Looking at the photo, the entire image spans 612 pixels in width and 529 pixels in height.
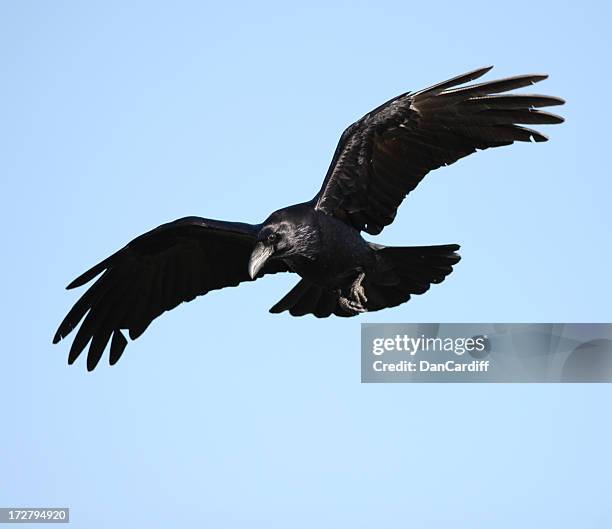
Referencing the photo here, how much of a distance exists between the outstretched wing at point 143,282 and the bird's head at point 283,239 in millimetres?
1499

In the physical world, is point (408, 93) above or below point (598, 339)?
above

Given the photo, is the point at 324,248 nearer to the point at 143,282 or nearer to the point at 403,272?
the point at 403,272

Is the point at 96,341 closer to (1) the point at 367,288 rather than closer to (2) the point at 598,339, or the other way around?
(1) the point at 367,288

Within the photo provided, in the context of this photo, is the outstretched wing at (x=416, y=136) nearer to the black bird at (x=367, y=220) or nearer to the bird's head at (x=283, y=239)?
the black bird at (x=367, y=220)

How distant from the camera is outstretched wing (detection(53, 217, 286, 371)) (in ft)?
42.7

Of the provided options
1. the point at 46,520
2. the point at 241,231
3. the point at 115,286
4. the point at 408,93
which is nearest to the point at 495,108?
the point at 408,93

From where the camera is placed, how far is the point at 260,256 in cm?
1125

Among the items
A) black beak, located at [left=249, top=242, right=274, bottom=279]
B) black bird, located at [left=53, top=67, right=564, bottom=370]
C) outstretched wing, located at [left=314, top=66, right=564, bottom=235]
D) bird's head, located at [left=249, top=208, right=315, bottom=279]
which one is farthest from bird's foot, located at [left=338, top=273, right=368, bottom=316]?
black beak, located at [left=249, top=242, right=274, bottom=279]

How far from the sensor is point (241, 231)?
39.3ft

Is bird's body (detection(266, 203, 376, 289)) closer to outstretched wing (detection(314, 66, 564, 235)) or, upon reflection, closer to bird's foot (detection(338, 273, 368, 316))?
outstretched wing (detection(314, 66, 564, 235))

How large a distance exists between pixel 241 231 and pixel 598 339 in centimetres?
475

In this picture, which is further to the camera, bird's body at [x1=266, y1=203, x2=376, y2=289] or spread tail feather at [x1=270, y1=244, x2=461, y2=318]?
spread tail feather at [x1=270, y1=244, x2=461, y2=318]

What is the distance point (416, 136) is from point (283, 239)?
139 centimetres

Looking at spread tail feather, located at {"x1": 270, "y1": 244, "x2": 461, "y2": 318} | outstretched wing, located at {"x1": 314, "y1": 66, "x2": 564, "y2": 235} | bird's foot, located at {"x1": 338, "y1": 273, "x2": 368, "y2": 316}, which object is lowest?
bird's foot, located at {"x1": 338, "y1": 273, "x2": 368, "y2": 316}
